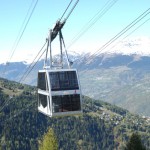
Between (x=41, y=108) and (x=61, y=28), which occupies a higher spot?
(x=61, y=28)

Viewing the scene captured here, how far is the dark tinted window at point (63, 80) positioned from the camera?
38406 mm

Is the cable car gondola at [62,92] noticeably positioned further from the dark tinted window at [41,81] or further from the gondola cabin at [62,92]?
the dark tinted window at [41,81]

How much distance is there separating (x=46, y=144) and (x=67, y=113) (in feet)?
202

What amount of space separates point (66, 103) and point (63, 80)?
249 cm

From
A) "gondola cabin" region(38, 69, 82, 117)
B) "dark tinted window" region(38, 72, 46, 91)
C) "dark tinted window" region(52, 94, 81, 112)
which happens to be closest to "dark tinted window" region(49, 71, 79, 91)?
"gondola cabin" region(38, 69, 82, 117)

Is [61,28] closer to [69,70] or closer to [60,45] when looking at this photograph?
[60,45]

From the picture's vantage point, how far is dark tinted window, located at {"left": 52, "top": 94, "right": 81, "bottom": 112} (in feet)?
125

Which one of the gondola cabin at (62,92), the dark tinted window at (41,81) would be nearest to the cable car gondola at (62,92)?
the gondola cabin at (62,92)

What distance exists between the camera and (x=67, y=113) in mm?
38625

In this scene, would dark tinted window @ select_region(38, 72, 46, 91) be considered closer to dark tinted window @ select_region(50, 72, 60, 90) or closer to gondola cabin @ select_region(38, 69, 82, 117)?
gondola cabin @ select_region(38, 69, 82, 117)

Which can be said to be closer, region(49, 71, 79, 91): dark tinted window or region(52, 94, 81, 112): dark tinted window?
region(52, 94, 81, 112): dark tinted window

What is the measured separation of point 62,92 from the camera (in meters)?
38.2

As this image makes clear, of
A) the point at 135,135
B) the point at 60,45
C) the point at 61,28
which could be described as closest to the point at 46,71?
the point at 60,45

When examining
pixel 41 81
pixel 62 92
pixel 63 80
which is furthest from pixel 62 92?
pixel 41 81
